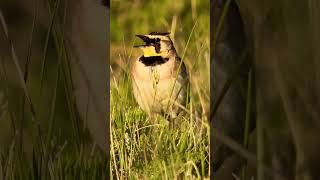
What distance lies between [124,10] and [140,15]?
4 centimetres

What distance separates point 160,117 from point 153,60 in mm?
245

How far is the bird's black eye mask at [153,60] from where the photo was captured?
56.1 inches

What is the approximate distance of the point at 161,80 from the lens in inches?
53.9

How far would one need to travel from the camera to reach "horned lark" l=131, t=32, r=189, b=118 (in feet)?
4.25

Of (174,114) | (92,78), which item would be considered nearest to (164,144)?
(174,114)

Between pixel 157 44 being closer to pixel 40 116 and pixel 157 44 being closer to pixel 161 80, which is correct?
pixel 161 80

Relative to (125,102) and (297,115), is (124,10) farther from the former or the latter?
(297,115)

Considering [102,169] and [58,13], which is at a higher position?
[58,13]

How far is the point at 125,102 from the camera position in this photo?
1.31 metres

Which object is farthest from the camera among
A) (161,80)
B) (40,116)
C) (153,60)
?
(153,60)

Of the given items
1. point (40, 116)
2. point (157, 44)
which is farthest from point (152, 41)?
point (40, 116)

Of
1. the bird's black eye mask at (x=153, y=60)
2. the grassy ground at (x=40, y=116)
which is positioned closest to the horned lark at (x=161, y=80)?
the bird's black eye mask at (x=153, y=60)

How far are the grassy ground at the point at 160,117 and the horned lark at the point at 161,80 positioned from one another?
18mm

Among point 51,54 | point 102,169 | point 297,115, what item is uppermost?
point 51,54
